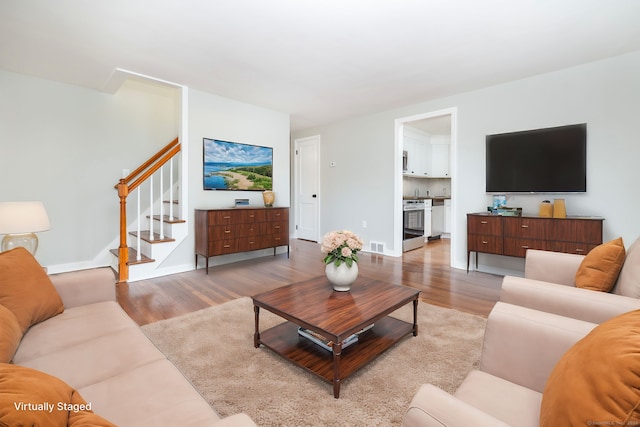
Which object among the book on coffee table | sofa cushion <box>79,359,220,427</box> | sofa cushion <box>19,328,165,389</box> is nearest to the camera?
sofa cushion <box>79,359,220,427</box>

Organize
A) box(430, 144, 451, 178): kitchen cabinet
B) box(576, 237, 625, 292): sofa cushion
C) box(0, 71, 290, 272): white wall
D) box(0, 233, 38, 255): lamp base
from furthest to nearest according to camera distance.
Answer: box(430, 144, 451, 178): kitchen cabinet, box(0, 71, 290, 272): white wall, box(0, 233, 38, 255): lamp base, box(576, 237, 625, 292): sofa cushion

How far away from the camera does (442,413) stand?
760mm

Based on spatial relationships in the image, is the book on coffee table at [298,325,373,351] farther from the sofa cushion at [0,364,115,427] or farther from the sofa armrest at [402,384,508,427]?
the sofa cushion at [0,364,115,427]

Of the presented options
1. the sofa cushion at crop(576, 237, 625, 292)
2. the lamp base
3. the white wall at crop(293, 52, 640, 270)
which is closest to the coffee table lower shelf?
the sofa cushion at crop(576, 237, 625, 292)

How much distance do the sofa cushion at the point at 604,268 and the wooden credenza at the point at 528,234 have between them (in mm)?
1815

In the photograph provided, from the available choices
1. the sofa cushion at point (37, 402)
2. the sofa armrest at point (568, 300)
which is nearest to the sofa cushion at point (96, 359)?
the sofa cushion at point (37, 402)

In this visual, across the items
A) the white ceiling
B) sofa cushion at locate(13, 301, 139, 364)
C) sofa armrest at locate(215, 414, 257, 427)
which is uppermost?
the white ceiling

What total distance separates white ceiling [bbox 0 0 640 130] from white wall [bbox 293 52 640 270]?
0.23m

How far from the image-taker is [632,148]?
3.11 meters

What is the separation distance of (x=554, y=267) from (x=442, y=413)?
6.10ft

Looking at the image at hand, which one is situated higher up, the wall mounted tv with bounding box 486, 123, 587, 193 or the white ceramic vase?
the wall mounted tv with bounding box 486, 123, 587, 193

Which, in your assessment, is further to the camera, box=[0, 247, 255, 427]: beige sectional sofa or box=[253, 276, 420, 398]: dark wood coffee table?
box=[253, 276, 420, 398]: dark wood coffee table

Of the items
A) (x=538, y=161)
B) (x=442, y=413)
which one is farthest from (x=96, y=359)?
(x=538, y=161)

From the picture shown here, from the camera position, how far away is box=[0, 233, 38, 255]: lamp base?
7.42 ft
